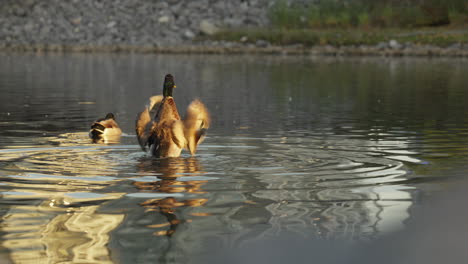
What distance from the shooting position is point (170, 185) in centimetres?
1013

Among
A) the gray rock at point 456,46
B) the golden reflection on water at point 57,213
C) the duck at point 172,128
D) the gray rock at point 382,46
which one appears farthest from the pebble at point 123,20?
the golden reflection on water at point 57,213

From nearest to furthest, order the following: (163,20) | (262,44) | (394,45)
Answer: (394,45)
(262,44)
(163,20)

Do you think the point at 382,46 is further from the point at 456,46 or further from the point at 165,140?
the point at 165,140

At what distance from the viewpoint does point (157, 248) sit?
6863mm

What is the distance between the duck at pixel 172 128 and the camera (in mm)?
11969

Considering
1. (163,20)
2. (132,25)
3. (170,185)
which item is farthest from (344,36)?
(170,185)

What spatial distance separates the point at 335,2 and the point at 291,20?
10.8 feet

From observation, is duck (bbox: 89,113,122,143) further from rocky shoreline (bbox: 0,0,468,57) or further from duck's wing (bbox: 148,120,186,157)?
rocky shoreline (bbox: 0,0,468,57)

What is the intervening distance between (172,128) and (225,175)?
125 cm

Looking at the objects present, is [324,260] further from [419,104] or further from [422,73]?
[422,73]

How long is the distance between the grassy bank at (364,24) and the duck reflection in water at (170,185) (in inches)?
1764

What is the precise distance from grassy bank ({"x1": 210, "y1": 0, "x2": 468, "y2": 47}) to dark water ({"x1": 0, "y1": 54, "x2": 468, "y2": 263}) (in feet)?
103

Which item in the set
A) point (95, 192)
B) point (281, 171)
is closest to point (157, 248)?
point (95, 192)

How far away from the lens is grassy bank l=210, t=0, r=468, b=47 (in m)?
57.9
